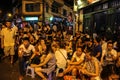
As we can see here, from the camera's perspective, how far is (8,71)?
12109 mm

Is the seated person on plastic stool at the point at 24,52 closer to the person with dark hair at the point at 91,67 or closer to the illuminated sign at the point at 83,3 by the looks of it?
the person with dark hair at the point at 91,67

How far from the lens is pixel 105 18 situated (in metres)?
18.8

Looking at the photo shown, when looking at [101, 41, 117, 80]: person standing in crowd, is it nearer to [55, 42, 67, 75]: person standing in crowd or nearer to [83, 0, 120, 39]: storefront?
[55, 42, 67, 75]: person standing in crowd

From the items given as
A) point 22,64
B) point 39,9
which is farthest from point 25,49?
point 39,9

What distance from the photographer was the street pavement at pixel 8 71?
Answer: 1095 centimetres

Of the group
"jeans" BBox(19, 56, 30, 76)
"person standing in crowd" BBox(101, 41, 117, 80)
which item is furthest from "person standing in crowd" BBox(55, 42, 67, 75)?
"person standing in crowd" BBox(101, 41, 117, 80)

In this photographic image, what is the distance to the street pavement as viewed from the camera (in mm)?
10945

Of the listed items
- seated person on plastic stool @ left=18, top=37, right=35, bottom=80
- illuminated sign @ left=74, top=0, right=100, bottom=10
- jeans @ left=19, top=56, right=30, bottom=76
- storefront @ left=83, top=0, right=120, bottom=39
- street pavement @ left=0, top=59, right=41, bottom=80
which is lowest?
street pavement @ left=0, top=59, right=41, bottom=80

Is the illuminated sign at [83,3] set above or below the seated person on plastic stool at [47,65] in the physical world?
above

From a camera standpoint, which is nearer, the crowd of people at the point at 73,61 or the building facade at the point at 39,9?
the crowd of people at the point at 73,61

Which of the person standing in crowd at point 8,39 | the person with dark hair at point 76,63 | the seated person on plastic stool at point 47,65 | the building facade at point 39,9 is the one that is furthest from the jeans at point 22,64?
the building facade at point 39,9

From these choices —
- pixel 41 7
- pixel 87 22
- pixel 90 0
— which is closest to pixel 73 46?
pixel 90 0

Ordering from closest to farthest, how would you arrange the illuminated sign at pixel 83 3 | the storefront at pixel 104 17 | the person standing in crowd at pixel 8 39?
the person standing in crowd at pixel 8 39 < the storefront at pixel 104 17 < the illuminated sign at pixel 83 3

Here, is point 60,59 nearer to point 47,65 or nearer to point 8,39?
point 47,65
